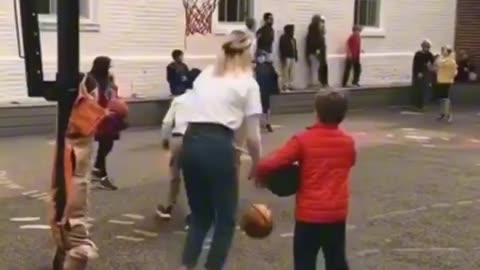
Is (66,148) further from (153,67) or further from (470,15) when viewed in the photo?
(470,15)

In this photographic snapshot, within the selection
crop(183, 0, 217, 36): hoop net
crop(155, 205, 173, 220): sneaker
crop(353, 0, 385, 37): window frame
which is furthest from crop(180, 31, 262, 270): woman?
crop(353, 0, 385, 37): window frame

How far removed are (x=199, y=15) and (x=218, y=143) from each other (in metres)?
14.8

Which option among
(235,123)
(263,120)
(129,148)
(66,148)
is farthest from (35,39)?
(263,120)

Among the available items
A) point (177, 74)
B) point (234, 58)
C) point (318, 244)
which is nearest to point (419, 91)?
point (177, 74)

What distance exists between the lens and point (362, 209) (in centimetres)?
1037

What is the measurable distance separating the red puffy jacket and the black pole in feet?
4.10

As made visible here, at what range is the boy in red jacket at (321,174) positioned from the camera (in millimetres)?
5836

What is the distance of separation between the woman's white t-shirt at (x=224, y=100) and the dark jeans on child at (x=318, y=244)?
0.94 meters

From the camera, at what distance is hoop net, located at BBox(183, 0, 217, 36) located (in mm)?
20641

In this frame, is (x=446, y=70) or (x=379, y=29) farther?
(x=379, y=29)

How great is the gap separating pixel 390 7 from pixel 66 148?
2138 centimetres

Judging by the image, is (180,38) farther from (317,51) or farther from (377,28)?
(377,28)

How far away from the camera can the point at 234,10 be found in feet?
72.8

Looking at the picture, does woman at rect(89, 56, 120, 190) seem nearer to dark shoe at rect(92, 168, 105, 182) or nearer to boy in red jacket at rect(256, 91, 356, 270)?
dark shoe at rect(92, 168, 105, 182)
